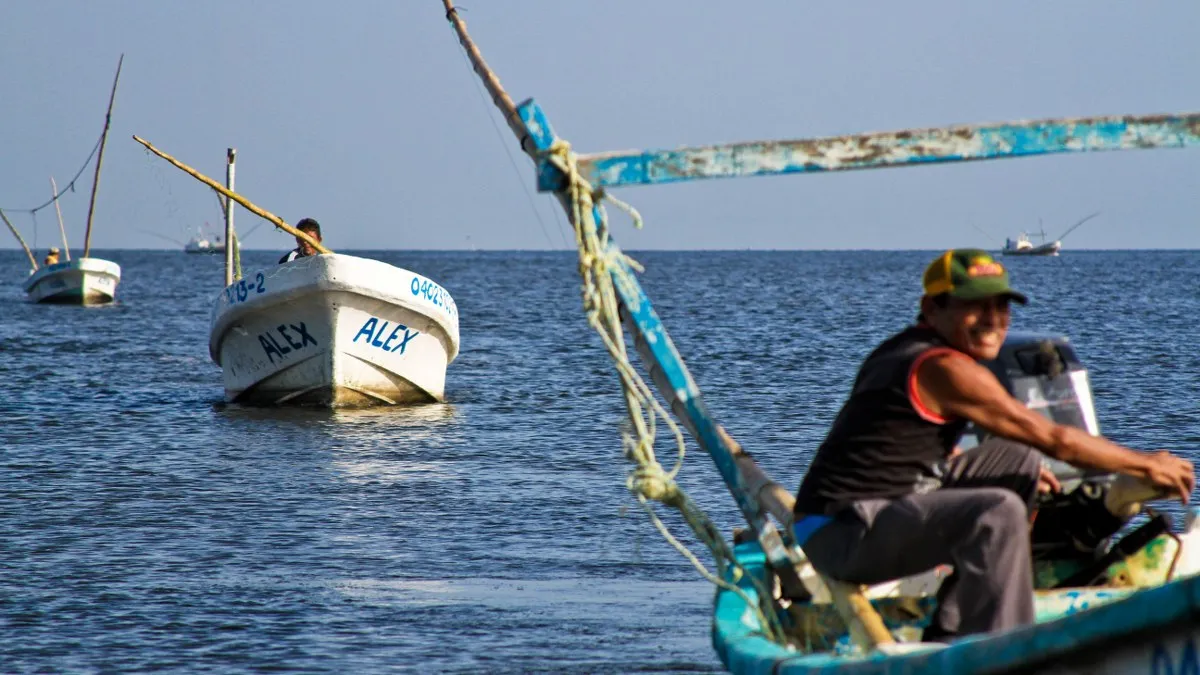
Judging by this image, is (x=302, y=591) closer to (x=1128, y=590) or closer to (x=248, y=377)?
(x=1128, y=590)

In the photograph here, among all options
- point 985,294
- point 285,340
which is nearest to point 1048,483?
point 985,294

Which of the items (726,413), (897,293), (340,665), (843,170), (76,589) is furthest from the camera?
(897,293)

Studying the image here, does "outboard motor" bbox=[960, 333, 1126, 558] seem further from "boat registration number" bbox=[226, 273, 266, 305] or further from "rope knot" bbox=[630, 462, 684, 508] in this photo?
"boat registration number" bbox=[226, 273, 266, 305]

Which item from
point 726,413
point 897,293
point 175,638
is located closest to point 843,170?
point 175,638

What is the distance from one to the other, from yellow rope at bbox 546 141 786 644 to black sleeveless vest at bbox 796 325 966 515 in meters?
0.47

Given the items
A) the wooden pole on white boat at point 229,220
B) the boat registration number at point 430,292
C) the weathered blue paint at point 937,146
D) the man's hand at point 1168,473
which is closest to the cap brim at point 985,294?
the weathered blue paint at point 937,146

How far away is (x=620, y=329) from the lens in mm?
4652

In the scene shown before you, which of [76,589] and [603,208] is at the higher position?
[603,208]

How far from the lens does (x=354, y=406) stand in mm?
15641

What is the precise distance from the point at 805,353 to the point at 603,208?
19517 millimetres

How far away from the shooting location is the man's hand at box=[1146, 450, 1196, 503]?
13.9 ft

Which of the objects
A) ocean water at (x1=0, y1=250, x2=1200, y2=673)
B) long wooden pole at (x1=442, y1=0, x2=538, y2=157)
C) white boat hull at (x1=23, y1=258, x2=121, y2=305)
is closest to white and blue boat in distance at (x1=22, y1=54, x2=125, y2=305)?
white boat hull at (x1=23, y1=258, x2=121, y2=305)

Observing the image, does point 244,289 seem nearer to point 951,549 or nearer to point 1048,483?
point 1048,483

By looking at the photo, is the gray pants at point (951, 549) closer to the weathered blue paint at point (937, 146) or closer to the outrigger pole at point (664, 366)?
the outrigger pole at point (664, 366)
